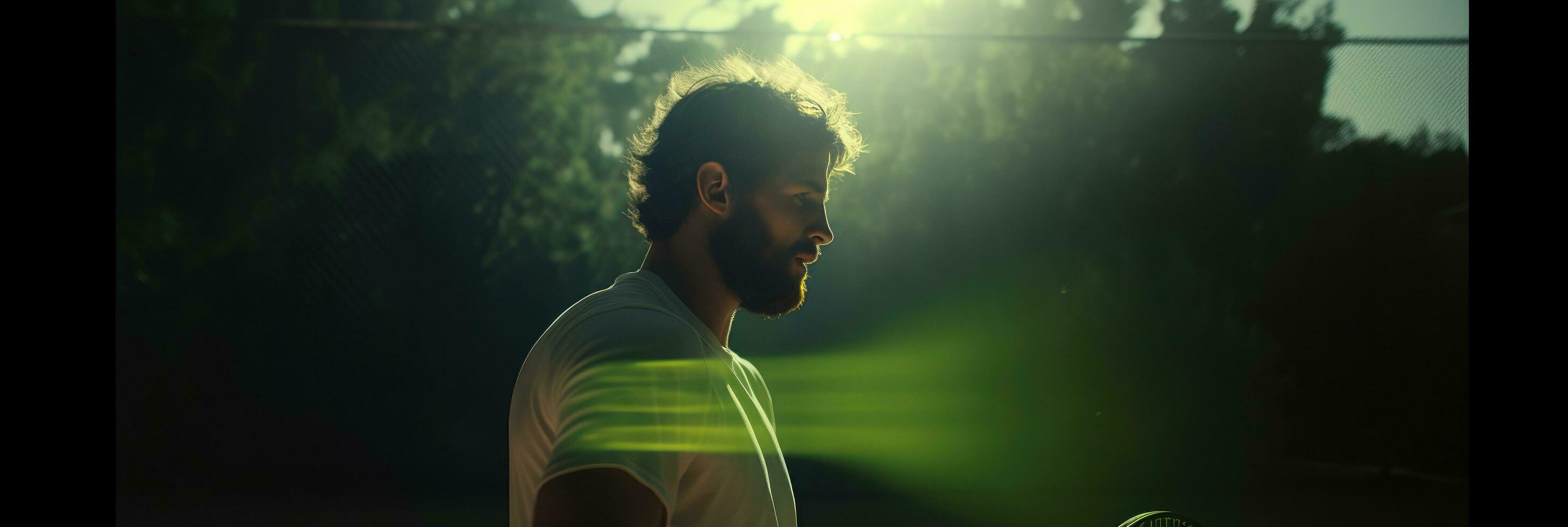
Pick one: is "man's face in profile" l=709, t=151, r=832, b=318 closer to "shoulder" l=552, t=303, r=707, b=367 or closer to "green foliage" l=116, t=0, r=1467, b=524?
"shoulder" l=552, t=303, r=707, b=367

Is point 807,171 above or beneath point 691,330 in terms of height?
above

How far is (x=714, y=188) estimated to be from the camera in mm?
849

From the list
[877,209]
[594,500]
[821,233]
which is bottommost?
[594,500]

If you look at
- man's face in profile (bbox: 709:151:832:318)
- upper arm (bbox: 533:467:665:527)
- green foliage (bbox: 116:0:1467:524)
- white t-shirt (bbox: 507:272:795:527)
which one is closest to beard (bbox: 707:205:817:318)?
man's face in profile (bbox: 709:151:832:318)

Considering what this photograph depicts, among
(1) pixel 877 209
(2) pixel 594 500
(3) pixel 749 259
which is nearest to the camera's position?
(2) pixel 594 500

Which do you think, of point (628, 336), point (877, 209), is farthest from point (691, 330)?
point (877, 209)

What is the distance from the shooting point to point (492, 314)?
13.2 feet

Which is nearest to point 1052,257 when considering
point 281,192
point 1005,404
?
point 1005,404

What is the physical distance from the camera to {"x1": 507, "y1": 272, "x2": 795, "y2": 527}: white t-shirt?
58 cm

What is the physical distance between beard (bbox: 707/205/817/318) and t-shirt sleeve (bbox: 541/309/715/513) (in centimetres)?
19

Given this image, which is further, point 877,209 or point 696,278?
point 877,209

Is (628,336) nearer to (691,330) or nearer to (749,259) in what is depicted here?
(691,330)

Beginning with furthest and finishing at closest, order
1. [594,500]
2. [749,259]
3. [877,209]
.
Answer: [877,209] < [749,259] < [594,500]

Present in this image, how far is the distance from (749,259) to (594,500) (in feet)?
1.03
